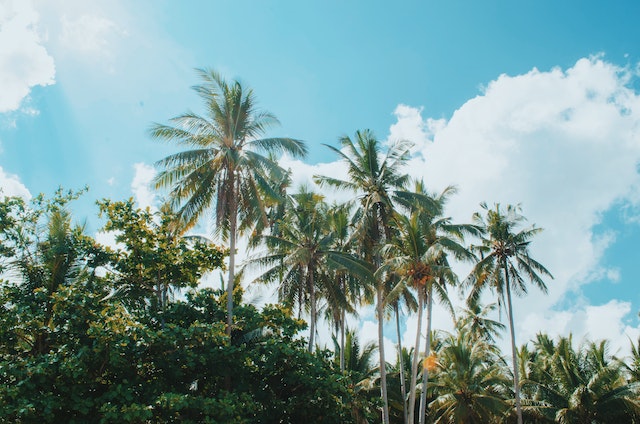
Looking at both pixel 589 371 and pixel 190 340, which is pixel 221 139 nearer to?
pixel 190 340

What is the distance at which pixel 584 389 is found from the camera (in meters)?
22.6

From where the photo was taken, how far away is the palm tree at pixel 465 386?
21.7m

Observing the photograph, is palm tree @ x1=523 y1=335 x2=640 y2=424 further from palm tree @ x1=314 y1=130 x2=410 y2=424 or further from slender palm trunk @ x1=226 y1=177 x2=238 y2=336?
slender palm trunk @ x1=226 y1=177 x2=238 y2=336

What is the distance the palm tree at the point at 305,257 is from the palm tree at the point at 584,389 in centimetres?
1185

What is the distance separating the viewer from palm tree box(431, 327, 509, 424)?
2169 cm

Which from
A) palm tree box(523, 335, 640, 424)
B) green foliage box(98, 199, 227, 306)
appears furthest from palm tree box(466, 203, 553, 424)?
green foliage box(98, 199, 227, 306)

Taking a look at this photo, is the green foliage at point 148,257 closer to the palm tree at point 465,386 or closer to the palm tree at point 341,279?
the palm tree at point 341,279

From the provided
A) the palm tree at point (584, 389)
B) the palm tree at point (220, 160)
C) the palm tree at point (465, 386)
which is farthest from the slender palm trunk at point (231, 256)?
the palm tree at point (584, 389)

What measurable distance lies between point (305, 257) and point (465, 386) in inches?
381

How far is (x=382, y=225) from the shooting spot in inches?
827

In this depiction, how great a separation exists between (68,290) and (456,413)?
16752 mm

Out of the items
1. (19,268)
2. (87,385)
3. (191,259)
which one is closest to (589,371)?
(191,259)

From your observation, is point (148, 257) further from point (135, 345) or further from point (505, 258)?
point (505, 258)

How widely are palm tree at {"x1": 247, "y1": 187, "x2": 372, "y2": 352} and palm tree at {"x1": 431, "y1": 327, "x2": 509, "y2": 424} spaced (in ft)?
23.5
